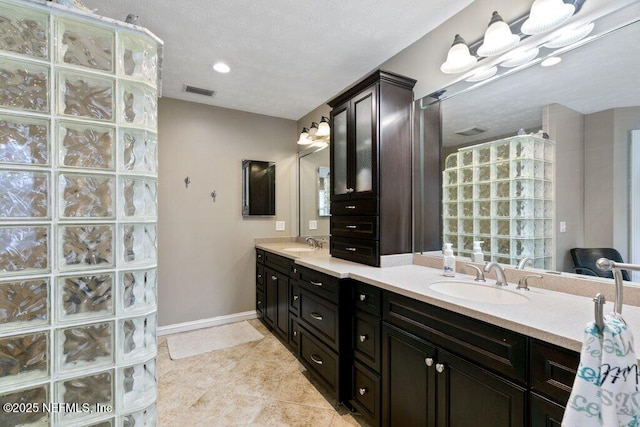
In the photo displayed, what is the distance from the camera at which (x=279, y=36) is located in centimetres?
206

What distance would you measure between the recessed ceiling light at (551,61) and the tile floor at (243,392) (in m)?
2.27

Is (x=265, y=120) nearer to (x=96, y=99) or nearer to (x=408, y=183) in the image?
(x=408, y=183)

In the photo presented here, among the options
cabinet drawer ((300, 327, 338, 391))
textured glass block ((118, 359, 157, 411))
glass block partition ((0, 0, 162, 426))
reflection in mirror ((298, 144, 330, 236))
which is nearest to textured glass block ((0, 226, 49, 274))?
glass block partition ((0, 0, 162, 426))

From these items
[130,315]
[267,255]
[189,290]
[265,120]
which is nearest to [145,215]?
[130,315]

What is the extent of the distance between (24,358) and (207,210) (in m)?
2.50

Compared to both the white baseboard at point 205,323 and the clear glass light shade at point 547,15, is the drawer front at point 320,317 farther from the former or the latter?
the clear glass light shade at point 547,15

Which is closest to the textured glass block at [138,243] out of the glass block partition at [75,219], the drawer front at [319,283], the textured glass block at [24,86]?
the glass block partition at [75,219]

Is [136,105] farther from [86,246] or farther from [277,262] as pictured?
[277,262]

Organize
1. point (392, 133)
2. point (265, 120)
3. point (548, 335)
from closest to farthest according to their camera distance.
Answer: point (548, 335), point (392, 133), point (265, 120)

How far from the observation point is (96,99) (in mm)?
1039

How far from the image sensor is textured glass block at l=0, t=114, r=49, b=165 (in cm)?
92

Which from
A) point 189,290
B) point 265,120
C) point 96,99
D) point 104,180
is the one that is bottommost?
point 189,290

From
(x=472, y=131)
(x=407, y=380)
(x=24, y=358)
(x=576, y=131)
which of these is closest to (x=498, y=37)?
(x=472, y=131)

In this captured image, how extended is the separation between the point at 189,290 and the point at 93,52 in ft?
9.00
